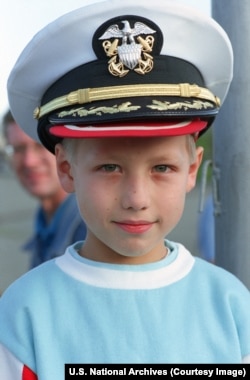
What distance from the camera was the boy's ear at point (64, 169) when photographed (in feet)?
6.66

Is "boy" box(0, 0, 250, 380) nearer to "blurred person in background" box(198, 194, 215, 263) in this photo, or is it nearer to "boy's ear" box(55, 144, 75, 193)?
"boy's ear" box(55, 144, 75, 193)

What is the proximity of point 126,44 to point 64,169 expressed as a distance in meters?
0.34

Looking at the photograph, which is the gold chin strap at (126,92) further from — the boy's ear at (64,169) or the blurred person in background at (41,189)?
the blurred person in background at (41,189)

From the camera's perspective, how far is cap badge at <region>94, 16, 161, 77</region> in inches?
77.1

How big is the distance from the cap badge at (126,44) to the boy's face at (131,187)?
7.6 inches

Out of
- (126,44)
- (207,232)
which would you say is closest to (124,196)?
(126,44)

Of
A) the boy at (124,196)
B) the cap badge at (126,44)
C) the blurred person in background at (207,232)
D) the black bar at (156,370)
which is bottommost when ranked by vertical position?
the blurred person in background at (207,232)

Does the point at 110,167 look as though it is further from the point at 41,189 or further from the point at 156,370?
the point at 41,189

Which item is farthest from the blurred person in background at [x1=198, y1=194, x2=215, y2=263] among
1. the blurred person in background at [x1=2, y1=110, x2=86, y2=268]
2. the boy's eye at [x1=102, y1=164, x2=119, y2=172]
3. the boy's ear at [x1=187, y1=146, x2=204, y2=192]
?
the boy's eye at [x1=102, y1=164, x2=119, y2=172]

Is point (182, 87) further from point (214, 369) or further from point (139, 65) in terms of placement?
point (214, 369)

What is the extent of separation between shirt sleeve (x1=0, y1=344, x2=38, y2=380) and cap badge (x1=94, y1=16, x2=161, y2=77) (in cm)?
71

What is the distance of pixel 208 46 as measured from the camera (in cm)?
207

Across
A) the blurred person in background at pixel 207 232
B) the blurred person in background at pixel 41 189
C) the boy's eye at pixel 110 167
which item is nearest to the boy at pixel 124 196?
the boy's eye at pixel 110 167

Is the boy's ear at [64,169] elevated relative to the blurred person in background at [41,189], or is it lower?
elevated
